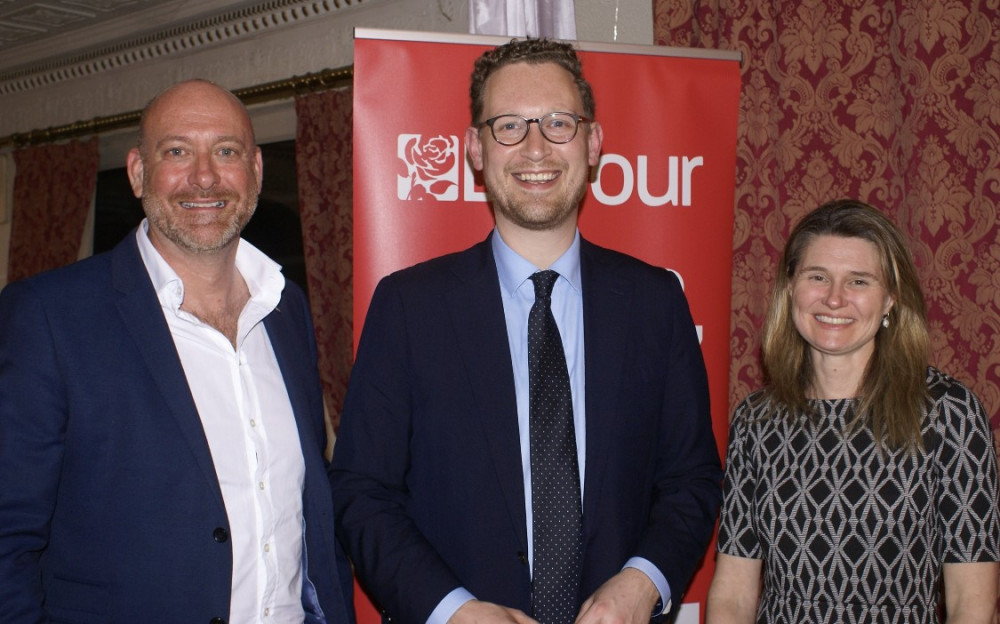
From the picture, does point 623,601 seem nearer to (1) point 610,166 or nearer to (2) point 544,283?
(2) point 544,283

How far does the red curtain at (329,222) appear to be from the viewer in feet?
15.9

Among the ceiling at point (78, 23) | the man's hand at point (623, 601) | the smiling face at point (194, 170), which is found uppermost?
the ceiling at point (78, 23)

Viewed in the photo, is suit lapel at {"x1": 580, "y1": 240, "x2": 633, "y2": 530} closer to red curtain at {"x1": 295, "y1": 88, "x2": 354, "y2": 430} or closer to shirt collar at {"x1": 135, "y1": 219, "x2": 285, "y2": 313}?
shirt collar at {"x1": 135, "y1": 219, "x2": 285, "y2": 313}

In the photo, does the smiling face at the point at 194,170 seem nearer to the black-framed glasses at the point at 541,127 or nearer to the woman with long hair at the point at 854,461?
the black-framed glasses at the point at 541,127

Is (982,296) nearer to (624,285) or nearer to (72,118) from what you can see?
(624,285)

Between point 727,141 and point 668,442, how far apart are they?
3.63 ft

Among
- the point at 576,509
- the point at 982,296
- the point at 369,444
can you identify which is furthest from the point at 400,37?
the point at 982,296

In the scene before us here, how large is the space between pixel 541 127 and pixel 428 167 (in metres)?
0.63

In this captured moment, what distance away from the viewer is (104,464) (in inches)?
65.1

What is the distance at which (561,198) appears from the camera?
188cm

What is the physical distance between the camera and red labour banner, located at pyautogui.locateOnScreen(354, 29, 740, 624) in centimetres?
246

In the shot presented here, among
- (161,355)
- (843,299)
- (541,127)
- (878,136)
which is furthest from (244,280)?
(878,136)

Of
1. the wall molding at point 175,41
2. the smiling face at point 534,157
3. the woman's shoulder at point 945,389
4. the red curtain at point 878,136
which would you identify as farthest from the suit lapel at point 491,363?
the wall molding at point 175,41

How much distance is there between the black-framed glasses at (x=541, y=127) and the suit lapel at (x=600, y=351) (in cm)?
26
